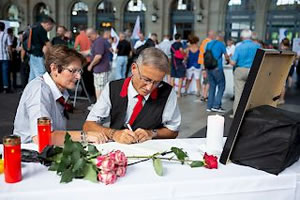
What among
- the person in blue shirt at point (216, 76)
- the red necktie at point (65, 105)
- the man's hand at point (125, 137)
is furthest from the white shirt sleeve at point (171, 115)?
the person in blue shirt at point (216, 76)

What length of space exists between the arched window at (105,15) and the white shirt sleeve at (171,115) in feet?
56.2

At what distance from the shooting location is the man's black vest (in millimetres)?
2107

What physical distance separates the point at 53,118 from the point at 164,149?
654 millimetres

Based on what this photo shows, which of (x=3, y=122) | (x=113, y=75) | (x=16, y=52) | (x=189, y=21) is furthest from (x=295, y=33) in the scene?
(x=3, y=122)

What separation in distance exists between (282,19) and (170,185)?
1508cm

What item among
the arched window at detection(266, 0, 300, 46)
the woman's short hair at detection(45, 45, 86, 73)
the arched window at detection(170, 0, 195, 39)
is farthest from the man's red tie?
the arched window at detection(170, 0, 195, 39)

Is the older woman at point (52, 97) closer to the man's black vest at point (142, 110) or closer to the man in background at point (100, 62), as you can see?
the man's black vest at point (142, 110)

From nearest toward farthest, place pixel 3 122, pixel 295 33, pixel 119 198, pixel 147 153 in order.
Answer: pixel 119 198 → pixel 147 153 → pixel 3 122 → pixel 295 33

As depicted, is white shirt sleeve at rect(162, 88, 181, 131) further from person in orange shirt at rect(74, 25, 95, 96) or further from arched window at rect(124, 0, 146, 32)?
arched window at rect(124, 0, 146, 32)

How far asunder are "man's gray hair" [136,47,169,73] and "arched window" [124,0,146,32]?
53.1 feet

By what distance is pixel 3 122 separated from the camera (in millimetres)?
4832

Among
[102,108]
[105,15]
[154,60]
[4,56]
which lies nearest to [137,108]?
[102,108]

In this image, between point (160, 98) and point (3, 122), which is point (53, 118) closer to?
point (160, 98)

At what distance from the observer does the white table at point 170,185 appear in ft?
3.94
